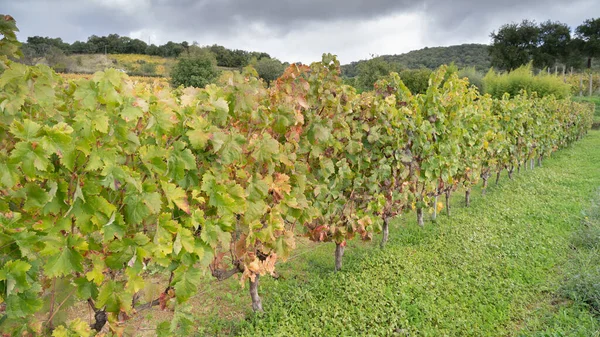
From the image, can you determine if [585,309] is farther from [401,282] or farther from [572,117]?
[572,117]

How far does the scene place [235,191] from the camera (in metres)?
2.67

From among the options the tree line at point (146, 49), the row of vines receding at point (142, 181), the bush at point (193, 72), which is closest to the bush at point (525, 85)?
the bush at point (193, 72)

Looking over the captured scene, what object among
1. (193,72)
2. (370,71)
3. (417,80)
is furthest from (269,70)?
(417,80)

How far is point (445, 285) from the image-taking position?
465 centimetres

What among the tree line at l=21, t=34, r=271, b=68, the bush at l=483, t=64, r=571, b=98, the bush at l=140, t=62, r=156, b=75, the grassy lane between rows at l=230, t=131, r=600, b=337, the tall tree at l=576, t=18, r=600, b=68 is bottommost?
the grassy lane between rows at l=230, t=131, r=600, b=337

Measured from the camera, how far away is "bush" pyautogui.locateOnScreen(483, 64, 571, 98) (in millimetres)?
30469

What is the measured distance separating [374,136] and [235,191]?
8.48 ft

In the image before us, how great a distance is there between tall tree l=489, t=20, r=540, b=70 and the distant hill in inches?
460

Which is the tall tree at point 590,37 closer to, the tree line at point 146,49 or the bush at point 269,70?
the bush at point 269,70

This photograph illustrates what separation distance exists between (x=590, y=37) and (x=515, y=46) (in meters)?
7.66

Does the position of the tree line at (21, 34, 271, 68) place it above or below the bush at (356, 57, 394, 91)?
above

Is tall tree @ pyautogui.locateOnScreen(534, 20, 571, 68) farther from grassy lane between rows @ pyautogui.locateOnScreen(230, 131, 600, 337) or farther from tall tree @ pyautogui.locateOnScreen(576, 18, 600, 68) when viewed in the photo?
grassy lane between rows @ pyautogui.locateOnScreen(230, 131, 600, 337)

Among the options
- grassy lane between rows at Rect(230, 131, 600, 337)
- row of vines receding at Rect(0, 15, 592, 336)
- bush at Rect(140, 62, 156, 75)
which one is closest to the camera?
row of vines receding at Rect(0, 15, 592, 336)

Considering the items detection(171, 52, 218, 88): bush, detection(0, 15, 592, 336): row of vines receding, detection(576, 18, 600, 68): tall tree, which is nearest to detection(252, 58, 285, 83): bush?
detection(171, 52, 218, 88): bush
